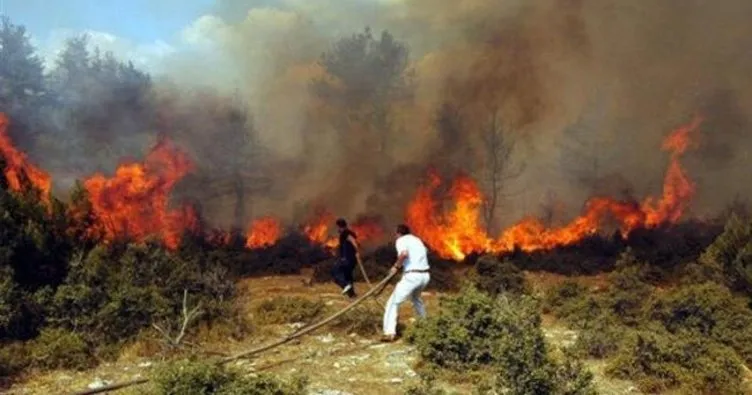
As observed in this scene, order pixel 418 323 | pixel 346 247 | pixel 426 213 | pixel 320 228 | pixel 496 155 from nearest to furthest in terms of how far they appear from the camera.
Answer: pixel 418 323 < pixel 346 247 < pixel 426 213 < pixel 320 228 < pixel 496 155

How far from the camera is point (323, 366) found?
10.7 meters

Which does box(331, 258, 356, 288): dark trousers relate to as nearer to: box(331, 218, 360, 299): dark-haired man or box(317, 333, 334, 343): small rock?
box(331, 218, 360, 299): dark-haired man

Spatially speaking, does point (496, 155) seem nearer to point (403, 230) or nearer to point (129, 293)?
point (403, 230)

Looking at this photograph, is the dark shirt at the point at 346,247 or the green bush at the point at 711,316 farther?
the dark shirt at the point at 346,247

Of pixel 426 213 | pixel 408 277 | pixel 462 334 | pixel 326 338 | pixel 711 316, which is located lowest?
pixel 326 338

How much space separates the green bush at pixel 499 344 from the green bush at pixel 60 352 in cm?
501

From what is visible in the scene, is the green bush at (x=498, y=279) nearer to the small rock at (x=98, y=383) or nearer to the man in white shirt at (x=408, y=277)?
the man in white shirt at (x=408, y=277)

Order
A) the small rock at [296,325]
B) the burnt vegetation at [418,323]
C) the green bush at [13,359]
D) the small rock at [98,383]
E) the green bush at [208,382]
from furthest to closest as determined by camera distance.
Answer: the small rock at [296,325]
the green bush at [13,359]
the small rock at [98,383]
the burnt vegetation at [418,323]
the green bush at [208,382]

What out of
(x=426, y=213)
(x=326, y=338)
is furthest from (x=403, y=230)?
(x=426, y=213)

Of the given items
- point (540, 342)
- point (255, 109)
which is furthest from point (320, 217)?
point (540, 342)

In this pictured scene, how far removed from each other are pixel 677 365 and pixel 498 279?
8.41 metres

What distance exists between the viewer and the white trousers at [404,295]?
39.0 feet

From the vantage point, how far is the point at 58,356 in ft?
34.6

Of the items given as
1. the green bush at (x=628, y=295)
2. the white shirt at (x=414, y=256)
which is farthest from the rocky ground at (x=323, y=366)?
the green bush at (x=628, y=295)
